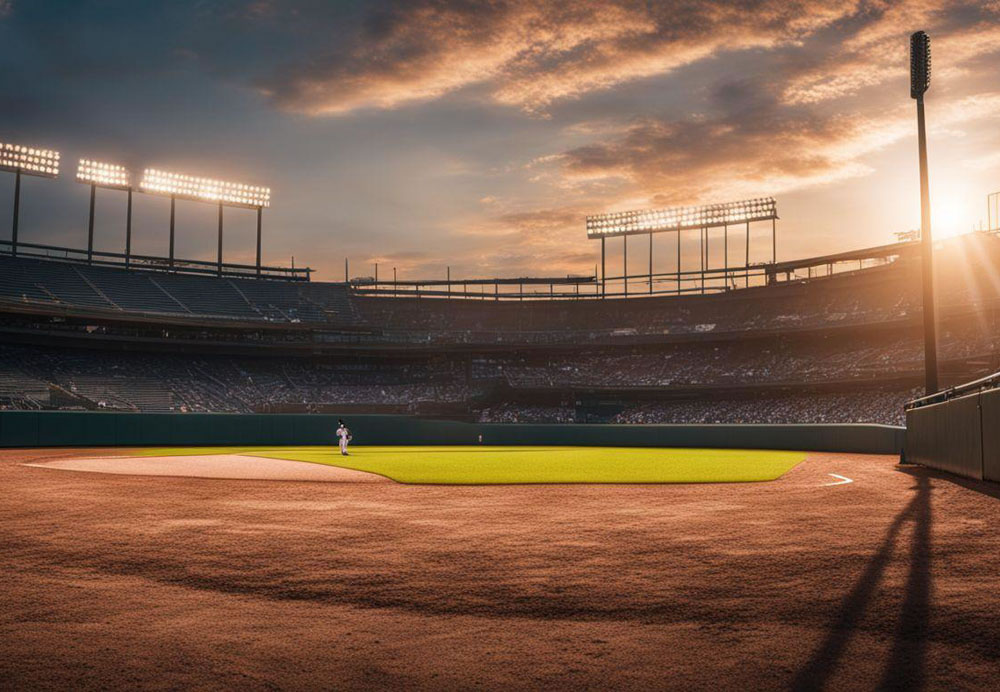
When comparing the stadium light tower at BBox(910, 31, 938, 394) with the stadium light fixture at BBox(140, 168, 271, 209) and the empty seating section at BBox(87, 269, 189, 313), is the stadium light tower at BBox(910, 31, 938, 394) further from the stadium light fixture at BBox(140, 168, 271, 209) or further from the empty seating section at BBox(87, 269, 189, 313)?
the stadium light fixture at BBox(140, 168, 271, 209)

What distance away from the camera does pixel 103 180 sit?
52781 mm

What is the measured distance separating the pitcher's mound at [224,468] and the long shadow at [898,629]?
38.4ft

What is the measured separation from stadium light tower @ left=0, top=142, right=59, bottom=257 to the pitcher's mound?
102ft

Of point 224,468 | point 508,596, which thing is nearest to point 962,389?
point 508,596

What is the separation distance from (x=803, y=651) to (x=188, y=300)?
5177cm

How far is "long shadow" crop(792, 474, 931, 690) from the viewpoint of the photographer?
4062mm

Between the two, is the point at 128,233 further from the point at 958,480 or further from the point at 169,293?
the point at 958,480

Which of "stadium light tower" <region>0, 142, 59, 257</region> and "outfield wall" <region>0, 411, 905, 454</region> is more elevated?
"stadium light tower" <region>0, 142, 59, 257</region>

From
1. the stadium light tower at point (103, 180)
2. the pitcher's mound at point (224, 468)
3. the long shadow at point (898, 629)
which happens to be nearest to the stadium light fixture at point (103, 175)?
the stadium light tower at point (103, 180)

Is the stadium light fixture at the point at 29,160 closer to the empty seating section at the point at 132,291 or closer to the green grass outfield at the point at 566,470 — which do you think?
the empty seating section at the point at 132,291

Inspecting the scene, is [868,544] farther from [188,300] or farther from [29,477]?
[188,300]

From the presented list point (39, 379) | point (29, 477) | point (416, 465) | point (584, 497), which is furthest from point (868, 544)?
point (39, 379)

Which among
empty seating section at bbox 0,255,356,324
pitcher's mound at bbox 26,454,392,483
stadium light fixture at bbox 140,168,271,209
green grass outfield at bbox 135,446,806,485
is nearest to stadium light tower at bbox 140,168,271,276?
stadium light fixture at bbox 140,168,271,209

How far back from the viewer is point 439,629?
5.16 meters
